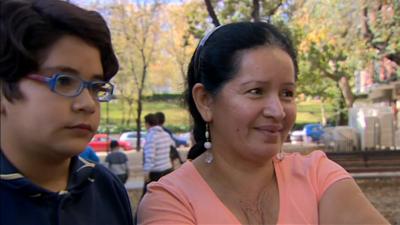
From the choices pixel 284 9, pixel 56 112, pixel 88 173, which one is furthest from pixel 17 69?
pixel 284 9

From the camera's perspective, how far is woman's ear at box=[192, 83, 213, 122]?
5.74 feet

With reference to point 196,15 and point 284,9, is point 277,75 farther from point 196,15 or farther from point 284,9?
point 196,15

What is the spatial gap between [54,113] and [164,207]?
496mm

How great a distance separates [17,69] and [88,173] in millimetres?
404

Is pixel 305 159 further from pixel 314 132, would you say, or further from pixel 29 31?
pixel 314 132

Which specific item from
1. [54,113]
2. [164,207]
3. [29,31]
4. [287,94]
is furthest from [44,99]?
[287,94]

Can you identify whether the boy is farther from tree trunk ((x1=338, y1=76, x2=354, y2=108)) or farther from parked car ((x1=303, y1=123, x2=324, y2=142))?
tree trunk ((x1=338, y1=76, x2=354, y2=108))

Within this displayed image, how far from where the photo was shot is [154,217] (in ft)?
5.12

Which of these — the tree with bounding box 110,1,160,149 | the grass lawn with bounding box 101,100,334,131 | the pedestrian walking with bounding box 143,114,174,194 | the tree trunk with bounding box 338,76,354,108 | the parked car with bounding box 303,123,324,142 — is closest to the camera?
the pedestrian walking with bounding box 143,114,174,194

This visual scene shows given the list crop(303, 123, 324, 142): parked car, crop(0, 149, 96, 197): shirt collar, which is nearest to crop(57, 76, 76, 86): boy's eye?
crop(0, 149, 96, 197): shirt collar

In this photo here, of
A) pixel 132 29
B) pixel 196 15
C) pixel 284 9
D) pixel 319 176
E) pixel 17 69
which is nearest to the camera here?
pixel 17 69

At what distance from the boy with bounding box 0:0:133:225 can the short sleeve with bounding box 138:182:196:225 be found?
0.24 m

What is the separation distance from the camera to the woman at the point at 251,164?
5.11 feet

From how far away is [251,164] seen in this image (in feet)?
5.55
